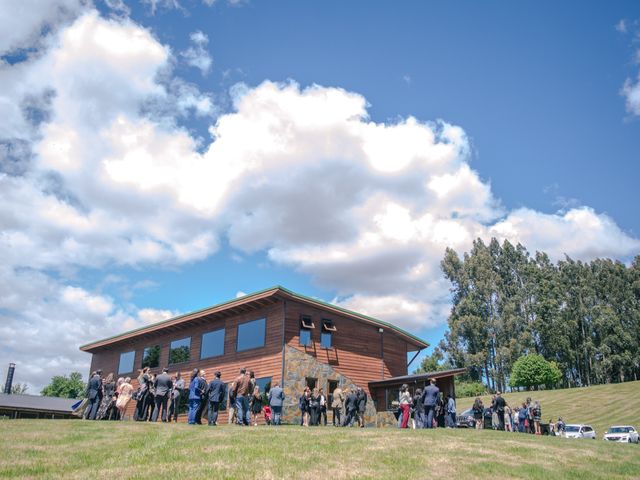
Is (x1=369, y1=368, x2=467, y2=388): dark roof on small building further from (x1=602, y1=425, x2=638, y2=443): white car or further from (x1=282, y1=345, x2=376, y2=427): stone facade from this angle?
(x1=602, y1=425, x2=638, y2=443): white car

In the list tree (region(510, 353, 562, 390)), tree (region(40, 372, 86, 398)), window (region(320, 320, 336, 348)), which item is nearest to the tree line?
tree (region(510, 353, 562, 390))

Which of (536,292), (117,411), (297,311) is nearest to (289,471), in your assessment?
(117,411)

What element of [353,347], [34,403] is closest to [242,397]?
[353,347]

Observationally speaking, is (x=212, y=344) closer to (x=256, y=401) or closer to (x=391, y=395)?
(x=256, y=401)

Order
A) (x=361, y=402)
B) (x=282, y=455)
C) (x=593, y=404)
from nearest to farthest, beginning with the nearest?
(x=282, y=455)
(x=361, y=402)
(x=593, y=404)

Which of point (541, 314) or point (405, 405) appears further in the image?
point (541, 314)

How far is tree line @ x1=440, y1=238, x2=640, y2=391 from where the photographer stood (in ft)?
184

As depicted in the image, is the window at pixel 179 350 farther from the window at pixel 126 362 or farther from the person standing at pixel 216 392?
the person standing at pixel 216 392

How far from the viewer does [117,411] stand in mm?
20188

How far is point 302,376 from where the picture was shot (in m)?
25.1

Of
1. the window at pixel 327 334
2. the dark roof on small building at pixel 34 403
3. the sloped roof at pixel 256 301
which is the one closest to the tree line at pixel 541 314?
the sloped roof at pixel 256 301

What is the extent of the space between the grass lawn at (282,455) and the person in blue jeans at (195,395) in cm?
268

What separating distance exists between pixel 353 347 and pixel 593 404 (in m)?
28.7

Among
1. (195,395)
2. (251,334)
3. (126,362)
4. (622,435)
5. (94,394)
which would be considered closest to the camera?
(195,395)
